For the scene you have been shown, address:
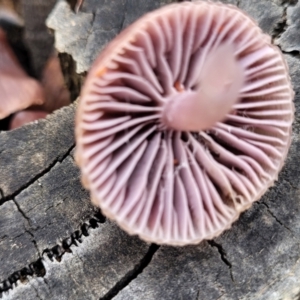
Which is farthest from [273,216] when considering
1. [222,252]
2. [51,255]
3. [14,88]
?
[14,88]

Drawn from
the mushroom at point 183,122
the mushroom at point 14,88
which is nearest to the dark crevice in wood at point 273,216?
the mushroom at point 183,122

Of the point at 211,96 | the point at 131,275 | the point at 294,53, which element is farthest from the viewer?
the point at 294,53

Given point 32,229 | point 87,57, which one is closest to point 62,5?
point 87,57

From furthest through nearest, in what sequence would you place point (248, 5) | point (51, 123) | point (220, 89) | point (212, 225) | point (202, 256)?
point (248, 5) < point (51, 123) < point (202, 256) < point (212, 225) < point (220, 89)

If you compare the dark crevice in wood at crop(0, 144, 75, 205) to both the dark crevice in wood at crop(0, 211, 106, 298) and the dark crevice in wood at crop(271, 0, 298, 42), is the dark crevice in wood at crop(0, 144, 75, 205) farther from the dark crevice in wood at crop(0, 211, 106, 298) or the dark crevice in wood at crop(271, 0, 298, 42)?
the dark crevice in wood at crop(271, 0, 298, 42)

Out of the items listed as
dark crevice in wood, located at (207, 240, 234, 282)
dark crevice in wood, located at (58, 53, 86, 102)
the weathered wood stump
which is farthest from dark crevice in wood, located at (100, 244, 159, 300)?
dark crevice in wood, located at (58, 53, 86, 102)

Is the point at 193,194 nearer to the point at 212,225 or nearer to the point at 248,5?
the point at 212,225

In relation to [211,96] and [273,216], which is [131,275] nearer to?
[273,216]
